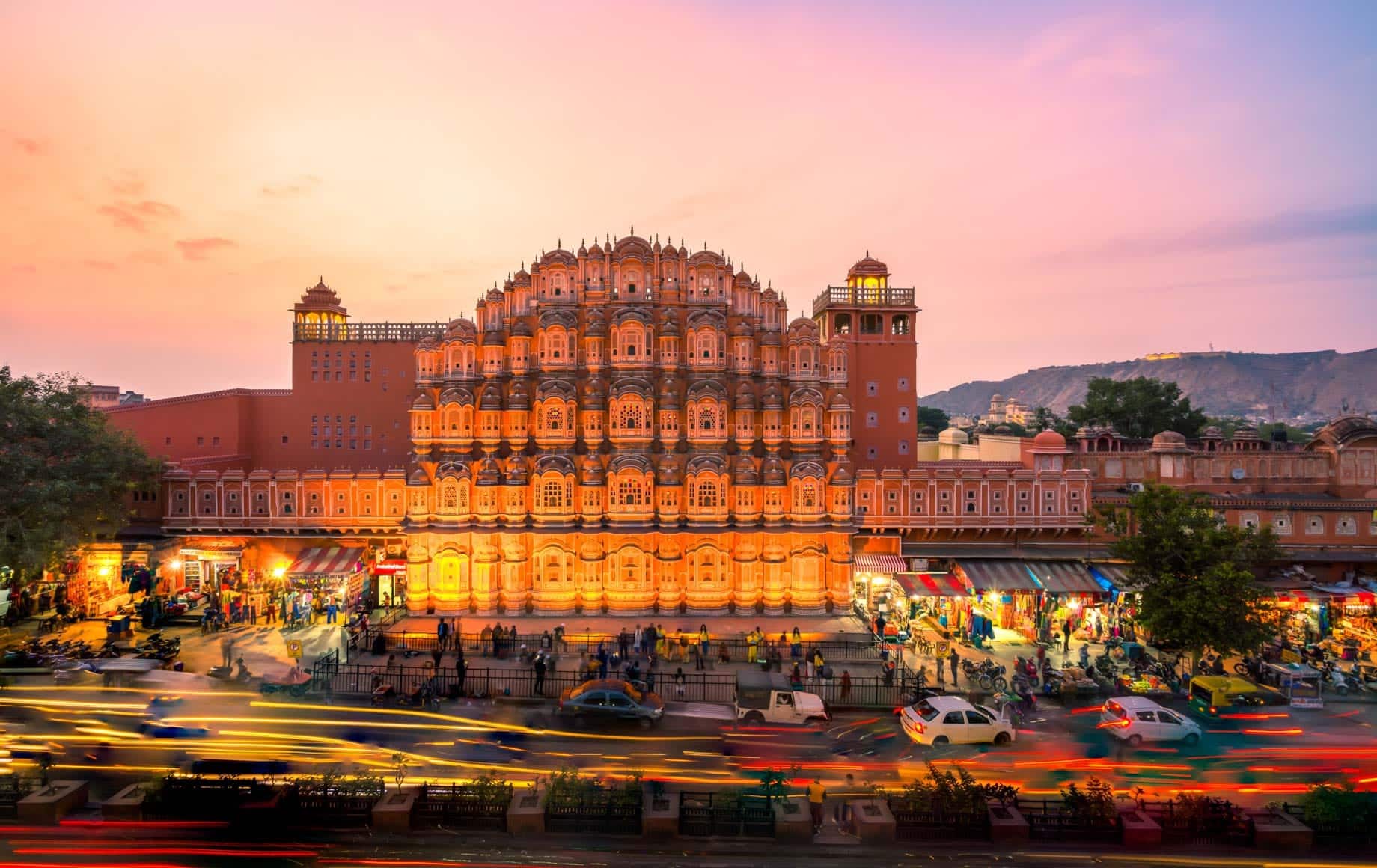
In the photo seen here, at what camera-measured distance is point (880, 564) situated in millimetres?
38219

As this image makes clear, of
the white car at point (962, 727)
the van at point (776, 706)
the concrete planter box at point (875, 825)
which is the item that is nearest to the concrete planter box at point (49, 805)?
the concrete planter box at point (875, 825)

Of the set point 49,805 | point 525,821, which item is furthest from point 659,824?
point 49,805

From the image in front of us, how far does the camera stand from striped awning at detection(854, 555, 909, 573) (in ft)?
124

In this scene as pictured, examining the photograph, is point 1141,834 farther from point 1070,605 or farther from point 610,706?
point 1070,605

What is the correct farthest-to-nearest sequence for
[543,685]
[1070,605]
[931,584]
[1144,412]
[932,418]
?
[932,418] < [1144,412] < [931,584] < [1070,605] < [543,685]

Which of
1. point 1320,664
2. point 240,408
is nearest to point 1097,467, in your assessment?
point 1320,664

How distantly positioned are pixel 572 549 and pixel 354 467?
1677 centimetres

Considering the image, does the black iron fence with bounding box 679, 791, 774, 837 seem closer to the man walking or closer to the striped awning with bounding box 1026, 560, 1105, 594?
the man walking

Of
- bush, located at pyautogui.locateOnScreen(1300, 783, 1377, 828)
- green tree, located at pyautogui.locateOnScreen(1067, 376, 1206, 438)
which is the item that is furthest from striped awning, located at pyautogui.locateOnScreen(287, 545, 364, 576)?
green tree, located at pyautogui.locateOnScreen(1067, 376, 1206, 438)

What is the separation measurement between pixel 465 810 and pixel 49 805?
27.1 ft

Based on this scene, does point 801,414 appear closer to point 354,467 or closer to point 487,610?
point 487,610

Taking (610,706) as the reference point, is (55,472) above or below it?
above

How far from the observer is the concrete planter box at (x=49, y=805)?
52.3 ft

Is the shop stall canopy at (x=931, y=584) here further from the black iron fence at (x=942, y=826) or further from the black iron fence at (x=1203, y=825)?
the black iron fence at (x=942, y=826)
